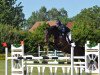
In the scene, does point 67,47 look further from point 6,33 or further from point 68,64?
point 6,33

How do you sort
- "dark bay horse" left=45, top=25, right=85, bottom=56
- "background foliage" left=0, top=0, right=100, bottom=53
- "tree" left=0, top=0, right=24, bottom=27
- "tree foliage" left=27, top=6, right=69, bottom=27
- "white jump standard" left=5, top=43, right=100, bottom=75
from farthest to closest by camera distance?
"tree foliage" left=27, top=6, right=69, bottom=27, "tree" left=0, top=0, right=24, bottom=27, "background foliage" left=0, top=0, right=100, bottom=53, "dark bay horse" left=45, top=25, right=85, bottom=56, "white jump standard" left=5, top=43, right=100, bottom=75

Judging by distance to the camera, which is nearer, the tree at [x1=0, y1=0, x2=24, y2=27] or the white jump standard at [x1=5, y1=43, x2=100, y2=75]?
the white jump standard at [x1=5, y1=43, x2=100, y2=75]

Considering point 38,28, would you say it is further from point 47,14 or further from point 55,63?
point 47,14

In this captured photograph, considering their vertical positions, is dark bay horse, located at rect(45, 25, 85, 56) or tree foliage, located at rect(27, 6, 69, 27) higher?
tree foliage, located at rect(27, 6, 69, 27)

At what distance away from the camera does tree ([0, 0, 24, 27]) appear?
235 feet

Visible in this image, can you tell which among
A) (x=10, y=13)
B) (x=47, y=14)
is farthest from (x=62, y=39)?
(x=47, y=14)

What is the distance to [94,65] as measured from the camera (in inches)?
354

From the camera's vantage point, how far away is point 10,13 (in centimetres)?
7400

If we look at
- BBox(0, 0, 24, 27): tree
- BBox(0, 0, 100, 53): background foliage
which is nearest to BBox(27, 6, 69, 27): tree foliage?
BBox(0, 0, 100, 53): background foliage

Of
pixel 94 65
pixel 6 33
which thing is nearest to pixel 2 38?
pixel 6 33

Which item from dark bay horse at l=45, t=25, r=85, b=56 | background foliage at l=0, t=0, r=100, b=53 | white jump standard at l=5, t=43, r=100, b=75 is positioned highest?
background foliage at l=0, t=0, r=100, b=53

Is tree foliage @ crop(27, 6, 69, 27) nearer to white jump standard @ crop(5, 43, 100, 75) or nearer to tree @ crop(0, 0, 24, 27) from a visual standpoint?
tree @ crop(0, 0, 24, 27)

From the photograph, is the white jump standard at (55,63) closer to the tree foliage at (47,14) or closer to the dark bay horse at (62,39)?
the dark bay horse at (62,39)

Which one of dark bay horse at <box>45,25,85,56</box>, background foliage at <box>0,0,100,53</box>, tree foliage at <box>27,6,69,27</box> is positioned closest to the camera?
dark bay horse at <box>45,25,85,56</box>
